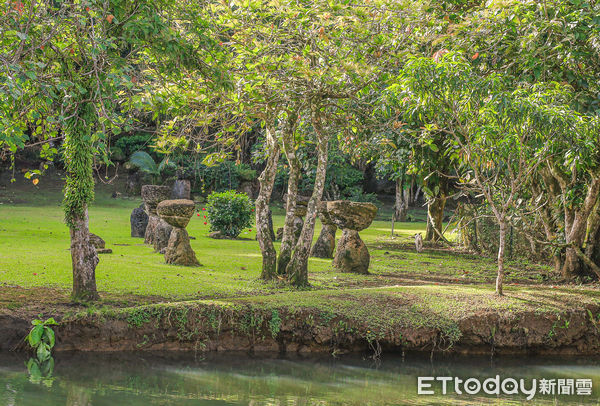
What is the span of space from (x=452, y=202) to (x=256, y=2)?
32.5m

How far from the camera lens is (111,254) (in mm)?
14297

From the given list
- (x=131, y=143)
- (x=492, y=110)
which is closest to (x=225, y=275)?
(x=492, y=110)

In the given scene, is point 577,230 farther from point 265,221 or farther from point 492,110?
point 265,221

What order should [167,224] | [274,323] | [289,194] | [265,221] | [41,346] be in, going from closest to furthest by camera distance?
[41,346]
[274,323]
[289,194]
[265,221]
[167,224]

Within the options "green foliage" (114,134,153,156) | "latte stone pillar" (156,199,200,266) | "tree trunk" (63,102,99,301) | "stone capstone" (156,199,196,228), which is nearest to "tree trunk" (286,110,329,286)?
"latte stone pillar" (156,199,200,266)

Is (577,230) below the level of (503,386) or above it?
above

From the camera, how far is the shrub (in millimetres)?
20062

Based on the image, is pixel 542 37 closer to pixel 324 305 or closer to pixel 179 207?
pixel 324 305

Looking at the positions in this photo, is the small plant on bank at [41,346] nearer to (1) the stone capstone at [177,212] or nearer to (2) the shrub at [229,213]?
(1) the stone capstone at [177,212]

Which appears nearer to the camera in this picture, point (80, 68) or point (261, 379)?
point (261, 379)

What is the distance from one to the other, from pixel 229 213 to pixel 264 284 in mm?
9171

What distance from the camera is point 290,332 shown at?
8352mm

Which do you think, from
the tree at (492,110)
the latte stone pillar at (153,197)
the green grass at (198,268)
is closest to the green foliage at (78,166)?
the green grass at (198,268)

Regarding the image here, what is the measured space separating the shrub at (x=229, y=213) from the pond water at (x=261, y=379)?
1224cm
